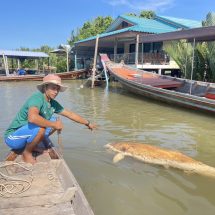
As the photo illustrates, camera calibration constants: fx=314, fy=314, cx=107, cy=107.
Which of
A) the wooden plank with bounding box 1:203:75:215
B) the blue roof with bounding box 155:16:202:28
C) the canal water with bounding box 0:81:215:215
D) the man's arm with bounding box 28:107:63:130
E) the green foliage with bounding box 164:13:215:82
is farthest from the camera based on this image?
the blue roof with bounding box 155:16:202:28

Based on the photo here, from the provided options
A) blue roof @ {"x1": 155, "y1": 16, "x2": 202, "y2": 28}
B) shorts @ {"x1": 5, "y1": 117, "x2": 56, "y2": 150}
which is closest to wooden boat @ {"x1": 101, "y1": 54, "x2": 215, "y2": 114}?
shorts @ {"x1": 5, "y1": 117, "x2": 56, "y2": 150}

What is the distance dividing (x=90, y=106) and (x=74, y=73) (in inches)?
607

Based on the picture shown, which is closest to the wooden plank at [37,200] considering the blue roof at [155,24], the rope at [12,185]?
the rope at [12,185]

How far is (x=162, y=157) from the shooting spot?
5.63 m

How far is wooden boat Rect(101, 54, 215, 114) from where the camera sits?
10.8 metres

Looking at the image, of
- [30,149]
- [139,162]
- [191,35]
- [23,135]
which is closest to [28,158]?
[30,149]

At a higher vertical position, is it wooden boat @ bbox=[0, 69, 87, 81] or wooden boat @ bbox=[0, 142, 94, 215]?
wooden boat @ bbox=[0, 142, 94, 215]

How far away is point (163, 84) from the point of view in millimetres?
14008

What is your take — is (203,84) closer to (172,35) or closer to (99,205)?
(172,35)

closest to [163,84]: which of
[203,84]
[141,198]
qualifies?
[203,84]

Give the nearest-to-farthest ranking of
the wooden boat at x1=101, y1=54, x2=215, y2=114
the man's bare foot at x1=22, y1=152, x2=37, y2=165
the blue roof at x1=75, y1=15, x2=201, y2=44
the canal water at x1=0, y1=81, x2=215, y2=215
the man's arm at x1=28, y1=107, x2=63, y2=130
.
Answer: the man's arm at x1=28, y1=107, x2=63, y2=130
the canal water at x1=0, y1=81, x2=215, y2=215
the man's bare foot at x1=22, y1=152, x2=37, y2=165
the wooden boat at x1=101, y1=54, x2=215, y2=114
the blue roof at x1=75, y1=15, x2=201, y2=44

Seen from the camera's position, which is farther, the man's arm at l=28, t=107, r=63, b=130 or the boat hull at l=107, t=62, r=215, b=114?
the boat hull at l=107, t=62, r=215, b=114

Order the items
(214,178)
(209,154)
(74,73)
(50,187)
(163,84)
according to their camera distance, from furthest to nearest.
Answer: (74,73), (163,84), (209,154), (214,178), (50,187)

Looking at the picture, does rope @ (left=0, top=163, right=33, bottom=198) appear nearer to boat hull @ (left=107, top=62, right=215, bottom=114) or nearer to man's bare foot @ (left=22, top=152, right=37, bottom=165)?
man's bare foot @ (left=22, top=152, right=37, bottom=165)
